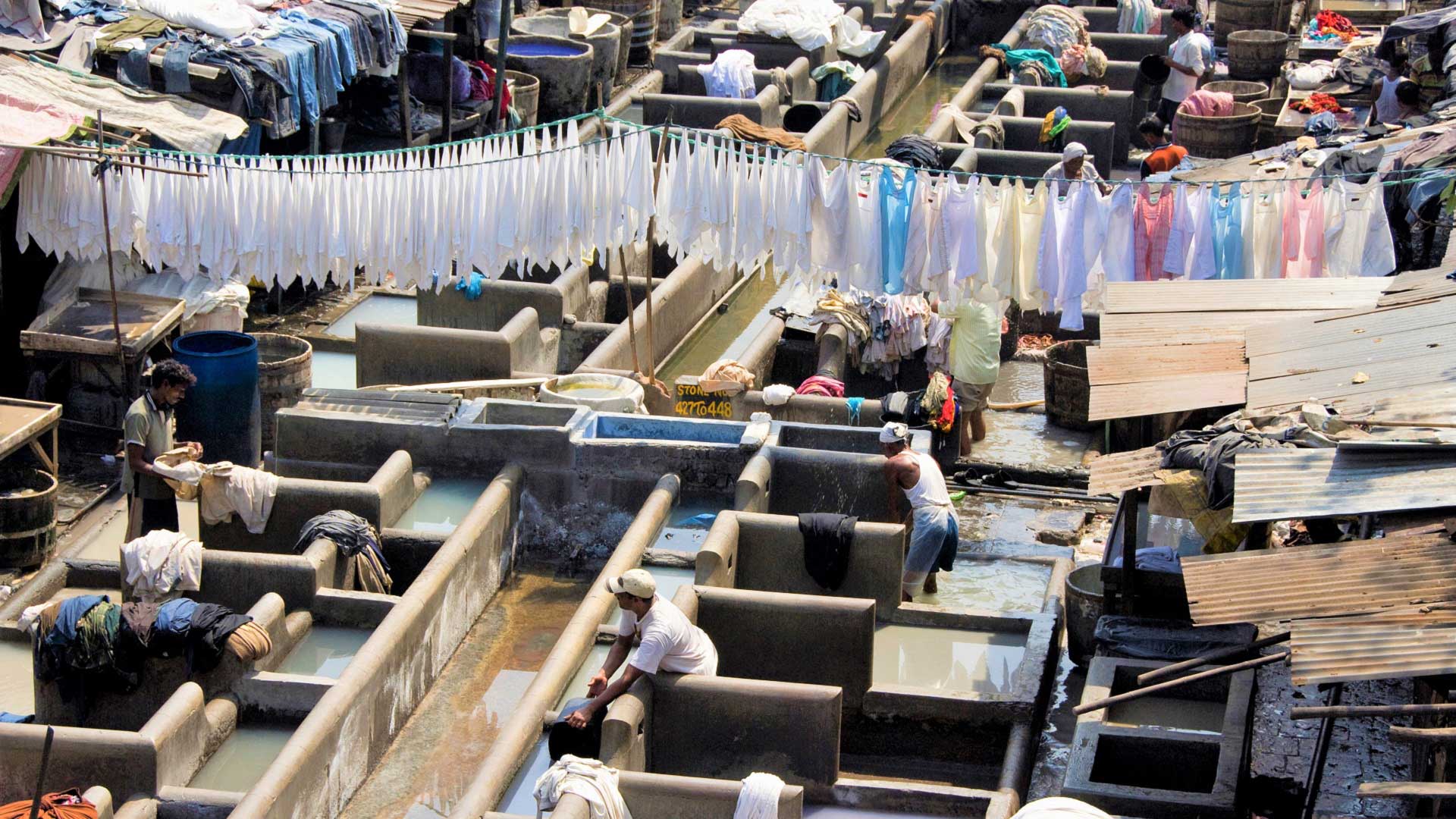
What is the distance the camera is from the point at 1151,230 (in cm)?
1212

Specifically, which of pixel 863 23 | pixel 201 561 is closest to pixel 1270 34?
pixel 863 23

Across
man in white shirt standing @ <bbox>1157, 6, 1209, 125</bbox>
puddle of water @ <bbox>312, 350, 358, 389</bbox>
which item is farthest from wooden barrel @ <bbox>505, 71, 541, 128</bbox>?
man in white shirt standing @ <bbox>1157, 6, 1209, 125</bbox>

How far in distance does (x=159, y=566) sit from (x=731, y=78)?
12.8 m

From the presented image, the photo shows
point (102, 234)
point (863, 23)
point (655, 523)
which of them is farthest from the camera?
point (863, 23)

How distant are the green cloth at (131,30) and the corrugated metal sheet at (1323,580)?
1132cm

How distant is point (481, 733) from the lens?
10.2m

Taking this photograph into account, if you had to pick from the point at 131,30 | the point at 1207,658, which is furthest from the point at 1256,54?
the point at 1207,658

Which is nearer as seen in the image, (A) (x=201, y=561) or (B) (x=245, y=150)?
(A) (x=201, y=561)

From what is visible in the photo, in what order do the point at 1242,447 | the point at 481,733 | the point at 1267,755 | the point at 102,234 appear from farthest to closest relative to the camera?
the point at 102,234, the point at 481,733, the point at 1267,755, the point at 1242,447

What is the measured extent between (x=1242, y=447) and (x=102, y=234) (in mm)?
8834

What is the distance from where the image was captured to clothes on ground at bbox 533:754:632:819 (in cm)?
791

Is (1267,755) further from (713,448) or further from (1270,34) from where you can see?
(1270,34)

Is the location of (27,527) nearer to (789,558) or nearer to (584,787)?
(789,558)

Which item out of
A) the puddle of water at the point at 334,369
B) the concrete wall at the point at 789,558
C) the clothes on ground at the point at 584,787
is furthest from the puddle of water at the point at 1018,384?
the clothes on ground at the point at 584,787
